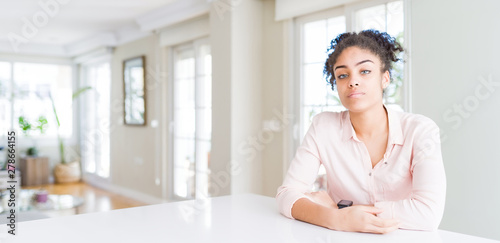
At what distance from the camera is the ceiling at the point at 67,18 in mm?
4633

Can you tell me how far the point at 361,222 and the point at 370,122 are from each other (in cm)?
47

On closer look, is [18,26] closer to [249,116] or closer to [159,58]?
[159,58]

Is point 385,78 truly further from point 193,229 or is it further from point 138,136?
point 138,136

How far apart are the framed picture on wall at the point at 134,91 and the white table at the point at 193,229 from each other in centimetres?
456

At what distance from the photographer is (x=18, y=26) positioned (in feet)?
19.0

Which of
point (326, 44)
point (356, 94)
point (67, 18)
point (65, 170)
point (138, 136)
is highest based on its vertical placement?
point (67, 18)

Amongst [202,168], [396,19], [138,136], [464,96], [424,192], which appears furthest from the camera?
[138,136]

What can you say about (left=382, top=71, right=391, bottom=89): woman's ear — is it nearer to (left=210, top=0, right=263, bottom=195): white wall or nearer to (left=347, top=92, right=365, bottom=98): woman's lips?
(left=347, top=92, right=365, bottom=98): woman's lips

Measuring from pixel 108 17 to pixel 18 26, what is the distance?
1497 millimetres

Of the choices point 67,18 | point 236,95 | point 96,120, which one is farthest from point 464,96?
point 96,120

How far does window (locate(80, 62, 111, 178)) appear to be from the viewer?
684cm

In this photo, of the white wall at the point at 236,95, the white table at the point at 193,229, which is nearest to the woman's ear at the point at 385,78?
the white table at the point at 193,229

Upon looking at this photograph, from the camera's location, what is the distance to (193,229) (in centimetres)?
108

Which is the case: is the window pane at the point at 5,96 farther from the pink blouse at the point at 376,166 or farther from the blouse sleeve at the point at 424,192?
the blouse sleeve at the point at 424,192
